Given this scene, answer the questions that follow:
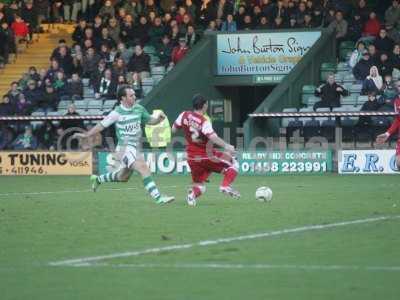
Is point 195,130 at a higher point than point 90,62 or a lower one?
lower

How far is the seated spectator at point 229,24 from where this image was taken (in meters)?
33.7

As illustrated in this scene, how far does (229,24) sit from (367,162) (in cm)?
724

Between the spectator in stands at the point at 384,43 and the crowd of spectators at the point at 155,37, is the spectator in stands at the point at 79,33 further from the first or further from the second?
the spectator in stands at the point at 384,43

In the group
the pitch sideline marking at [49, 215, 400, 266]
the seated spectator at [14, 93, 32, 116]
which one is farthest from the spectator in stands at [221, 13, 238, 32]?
the pitch sideline marking at [49, 215, 400, 266]

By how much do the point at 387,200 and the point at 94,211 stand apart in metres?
4.56

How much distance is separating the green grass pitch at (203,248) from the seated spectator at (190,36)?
13.8 m

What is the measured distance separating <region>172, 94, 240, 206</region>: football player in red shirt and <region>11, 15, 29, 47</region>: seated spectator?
18953 millimetres

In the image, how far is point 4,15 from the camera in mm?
36719

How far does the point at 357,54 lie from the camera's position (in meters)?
31.2

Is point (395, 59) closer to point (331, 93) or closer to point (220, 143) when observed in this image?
point (331, 93)

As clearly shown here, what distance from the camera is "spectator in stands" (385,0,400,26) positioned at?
32188mm

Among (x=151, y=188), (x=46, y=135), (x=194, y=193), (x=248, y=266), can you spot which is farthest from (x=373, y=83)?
(x=248, y=266)

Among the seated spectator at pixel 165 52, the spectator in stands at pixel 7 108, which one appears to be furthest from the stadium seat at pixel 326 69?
the spectator in stands at pixel 7 108

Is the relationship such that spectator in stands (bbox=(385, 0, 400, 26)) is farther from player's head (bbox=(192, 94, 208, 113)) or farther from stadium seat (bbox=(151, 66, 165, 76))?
player's head (bbox=(192, 94, 208, 113))
